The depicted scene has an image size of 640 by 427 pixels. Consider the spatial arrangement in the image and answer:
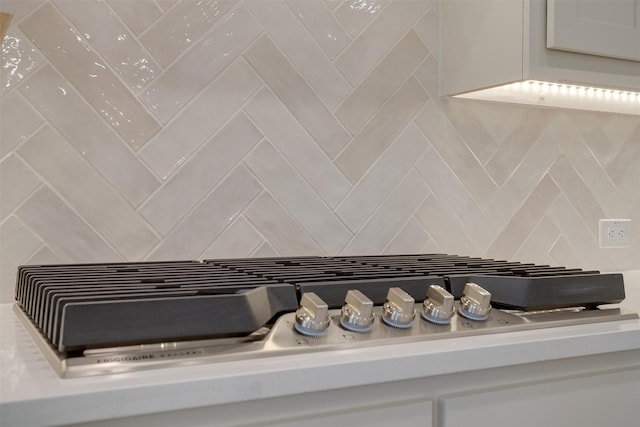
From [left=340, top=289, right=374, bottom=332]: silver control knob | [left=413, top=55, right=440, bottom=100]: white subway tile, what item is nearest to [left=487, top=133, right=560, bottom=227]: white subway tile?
[left=413, top=55, right=440, bottom=100]: white subway tile

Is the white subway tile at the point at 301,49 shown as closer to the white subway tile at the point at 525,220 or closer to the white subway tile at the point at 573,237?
the white subway tile at the point at 525,220

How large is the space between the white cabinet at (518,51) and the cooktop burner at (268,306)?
0.45 meters

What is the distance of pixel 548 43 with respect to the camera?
54.9 inches

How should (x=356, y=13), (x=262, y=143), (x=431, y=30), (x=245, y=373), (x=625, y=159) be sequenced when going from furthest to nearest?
(x=625, y=159) → (x=431, y=30) → (x=356, y=13) → (x=262, y=143) → (x=245, y=373)

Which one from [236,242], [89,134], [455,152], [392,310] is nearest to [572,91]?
→ [455,152]

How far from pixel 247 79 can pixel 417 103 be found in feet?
1.50

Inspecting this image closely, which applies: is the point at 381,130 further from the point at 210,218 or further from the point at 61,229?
the point at 61,229

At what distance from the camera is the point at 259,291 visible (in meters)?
0.85

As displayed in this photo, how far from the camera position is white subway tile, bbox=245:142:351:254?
1507 mm

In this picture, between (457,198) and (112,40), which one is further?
(457,198)

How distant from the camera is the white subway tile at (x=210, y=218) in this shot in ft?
4.65

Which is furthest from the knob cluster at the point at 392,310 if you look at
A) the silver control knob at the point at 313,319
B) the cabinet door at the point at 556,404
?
the cabinet door at the point at 556,404

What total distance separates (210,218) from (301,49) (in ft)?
1.47

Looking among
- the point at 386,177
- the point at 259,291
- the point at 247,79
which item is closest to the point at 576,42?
the point at 386,177
